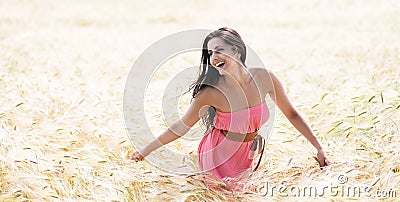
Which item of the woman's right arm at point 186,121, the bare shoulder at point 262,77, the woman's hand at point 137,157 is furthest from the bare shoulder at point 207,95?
the woman's hand at point 137,157

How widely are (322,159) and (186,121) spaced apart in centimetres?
95

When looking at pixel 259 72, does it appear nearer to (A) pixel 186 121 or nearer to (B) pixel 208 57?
(B) pixel 208 57

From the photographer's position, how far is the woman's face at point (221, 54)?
332 cm

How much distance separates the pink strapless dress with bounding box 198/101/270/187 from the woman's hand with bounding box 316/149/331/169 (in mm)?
447

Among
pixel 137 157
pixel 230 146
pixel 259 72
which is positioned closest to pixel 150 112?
pixel 137 157

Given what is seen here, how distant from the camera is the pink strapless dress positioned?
3.45m

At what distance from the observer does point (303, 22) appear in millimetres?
13781

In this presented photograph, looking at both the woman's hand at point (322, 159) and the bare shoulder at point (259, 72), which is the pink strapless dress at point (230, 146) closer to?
the bare shoulder at point (259, 72)

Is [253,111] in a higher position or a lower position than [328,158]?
higher

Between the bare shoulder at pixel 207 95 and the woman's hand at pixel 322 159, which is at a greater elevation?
the bare shoulder at pixel 207 95

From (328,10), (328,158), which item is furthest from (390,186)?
(328,10)

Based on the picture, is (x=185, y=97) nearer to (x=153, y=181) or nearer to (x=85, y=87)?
(x=85, y=87)

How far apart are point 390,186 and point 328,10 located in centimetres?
1244

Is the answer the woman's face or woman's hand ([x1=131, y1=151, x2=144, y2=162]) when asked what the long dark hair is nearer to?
the woman's face
